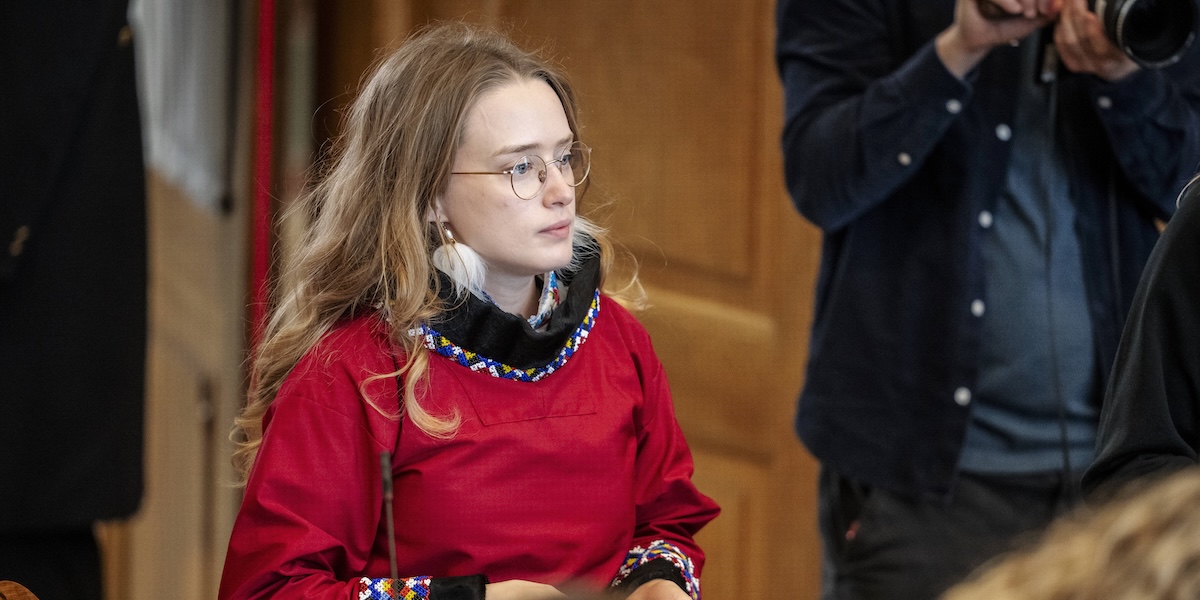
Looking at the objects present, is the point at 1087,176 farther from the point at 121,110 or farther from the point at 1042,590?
the point at 121,110


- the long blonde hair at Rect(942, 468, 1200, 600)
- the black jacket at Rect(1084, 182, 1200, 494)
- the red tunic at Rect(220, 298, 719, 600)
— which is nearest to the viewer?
the long blonde hair at Rect(942, 468, 1200, 600)

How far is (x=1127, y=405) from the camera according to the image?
1.10 meters

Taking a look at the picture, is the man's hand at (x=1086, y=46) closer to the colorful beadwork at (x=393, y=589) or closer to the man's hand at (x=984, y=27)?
the man's hand at (x=984, y=27)

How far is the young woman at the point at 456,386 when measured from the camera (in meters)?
1.20

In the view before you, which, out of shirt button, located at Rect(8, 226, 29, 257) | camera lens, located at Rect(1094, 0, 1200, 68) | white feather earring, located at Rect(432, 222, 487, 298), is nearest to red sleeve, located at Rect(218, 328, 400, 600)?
white feather earring, located at Rect(432, 222, 487, 298)

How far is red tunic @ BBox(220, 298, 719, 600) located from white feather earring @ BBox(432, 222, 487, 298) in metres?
0.07

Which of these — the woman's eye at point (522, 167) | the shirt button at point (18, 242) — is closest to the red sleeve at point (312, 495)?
the woman's eye at point (522, 167)

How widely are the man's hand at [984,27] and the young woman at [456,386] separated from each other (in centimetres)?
39

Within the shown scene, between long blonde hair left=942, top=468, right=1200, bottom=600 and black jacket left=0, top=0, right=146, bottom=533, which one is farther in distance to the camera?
black jacket left=0, top=0, right=146, bottom=533

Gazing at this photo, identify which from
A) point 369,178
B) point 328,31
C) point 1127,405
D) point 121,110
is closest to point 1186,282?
point 1127,405

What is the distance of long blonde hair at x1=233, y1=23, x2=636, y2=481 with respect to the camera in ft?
4.14

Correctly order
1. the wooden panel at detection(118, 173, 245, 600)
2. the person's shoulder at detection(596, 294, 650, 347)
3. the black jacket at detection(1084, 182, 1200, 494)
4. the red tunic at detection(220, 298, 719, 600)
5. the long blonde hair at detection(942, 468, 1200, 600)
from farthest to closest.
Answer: the wooden panel at detection(118, 173, 245, 600)
the person's shoulder at detection(596, 294, 650, 347)
the red tunic at detection(220, 298, 719, 600)
the black jacket at detection(1084, 182, 1200, 494)
the long blonde hair at detection(942, 468, 1200, 600)

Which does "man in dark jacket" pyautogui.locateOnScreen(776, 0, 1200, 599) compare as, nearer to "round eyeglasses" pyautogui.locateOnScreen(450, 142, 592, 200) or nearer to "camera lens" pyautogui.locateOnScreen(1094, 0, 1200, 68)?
"camera lens" pyautogui.locateOnScreen(1094, 0, 1200, 68)

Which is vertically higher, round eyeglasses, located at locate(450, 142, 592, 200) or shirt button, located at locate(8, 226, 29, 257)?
round eyeglasses, located at locate(450, 142, 592, 200)
